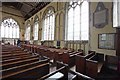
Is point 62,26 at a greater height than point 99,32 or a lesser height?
greater

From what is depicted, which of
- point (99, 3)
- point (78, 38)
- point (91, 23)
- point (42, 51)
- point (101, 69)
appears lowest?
point (101, 69)

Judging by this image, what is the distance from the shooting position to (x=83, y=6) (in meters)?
7.29

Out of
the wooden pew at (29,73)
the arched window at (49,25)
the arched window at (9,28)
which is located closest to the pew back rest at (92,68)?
the wooden pew at (29,73)

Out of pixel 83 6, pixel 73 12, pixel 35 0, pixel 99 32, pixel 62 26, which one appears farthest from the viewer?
pixel 35 0

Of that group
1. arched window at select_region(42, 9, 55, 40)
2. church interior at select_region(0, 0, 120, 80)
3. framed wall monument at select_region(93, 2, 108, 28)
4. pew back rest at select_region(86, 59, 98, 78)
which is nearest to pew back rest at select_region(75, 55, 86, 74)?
church interior at select_region(0, 0, 120, 80)

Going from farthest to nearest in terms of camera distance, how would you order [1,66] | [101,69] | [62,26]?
[62,26] < [101,69] < [1,66]

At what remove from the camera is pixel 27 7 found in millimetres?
14695

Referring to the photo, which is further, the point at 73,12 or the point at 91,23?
the point at 73,12

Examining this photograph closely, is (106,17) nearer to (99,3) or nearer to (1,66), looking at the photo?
(99,3)

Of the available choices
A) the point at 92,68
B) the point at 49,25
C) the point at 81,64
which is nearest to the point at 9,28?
the point at 49,25

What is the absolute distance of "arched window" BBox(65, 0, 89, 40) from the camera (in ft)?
23.0

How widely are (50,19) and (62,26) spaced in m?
2.41

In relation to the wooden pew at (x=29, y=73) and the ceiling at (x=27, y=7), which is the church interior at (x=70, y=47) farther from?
the ceiling at (x=27, y=7)

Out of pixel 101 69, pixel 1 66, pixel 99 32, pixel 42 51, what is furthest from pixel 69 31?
pixel 1 66
